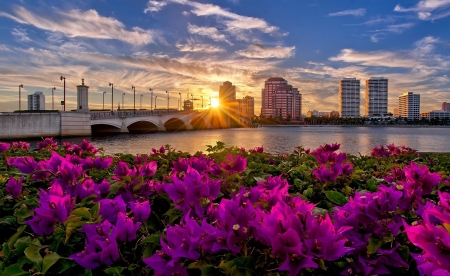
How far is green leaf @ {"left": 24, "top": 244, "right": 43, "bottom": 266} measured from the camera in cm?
122

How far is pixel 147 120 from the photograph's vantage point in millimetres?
57938

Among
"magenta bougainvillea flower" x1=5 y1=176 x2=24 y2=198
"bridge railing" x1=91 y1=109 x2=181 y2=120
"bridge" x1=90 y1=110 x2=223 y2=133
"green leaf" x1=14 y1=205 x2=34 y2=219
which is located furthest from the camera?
"bridge" x1=90 y1=110 x2=223 y2=133

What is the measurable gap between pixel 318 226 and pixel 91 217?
2.91 ft

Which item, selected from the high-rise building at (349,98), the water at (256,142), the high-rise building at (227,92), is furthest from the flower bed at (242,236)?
the high-rise building at (349,98)

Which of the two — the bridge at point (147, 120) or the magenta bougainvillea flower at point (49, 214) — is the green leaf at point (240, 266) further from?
the bridge at point (147, 120)

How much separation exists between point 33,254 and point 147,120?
5799cm

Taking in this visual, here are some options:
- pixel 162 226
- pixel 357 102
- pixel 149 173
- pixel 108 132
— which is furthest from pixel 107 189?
pixel 357 102

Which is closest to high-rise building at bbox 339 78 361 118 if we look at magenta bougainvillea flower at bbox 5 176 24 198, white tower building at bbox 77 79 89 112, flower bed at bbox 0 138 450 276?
white tower building at bbox 77 79 89 112

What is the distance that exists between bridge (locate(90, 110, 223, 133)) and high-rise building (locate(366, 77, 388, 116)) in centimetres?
11602

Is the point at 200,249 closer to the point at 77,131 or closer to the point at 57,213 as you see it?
the point at 57,213

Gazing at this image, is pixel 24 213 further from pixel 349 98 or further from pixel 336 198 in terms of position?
pixel 349 98

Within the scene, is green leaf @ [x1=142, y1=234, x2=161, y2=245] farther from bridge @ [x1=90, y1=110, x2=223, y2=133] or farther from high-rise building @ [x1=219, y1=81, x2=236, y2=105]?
high-rise building @ [x1=219, y1=81, x2=236, y2=105]

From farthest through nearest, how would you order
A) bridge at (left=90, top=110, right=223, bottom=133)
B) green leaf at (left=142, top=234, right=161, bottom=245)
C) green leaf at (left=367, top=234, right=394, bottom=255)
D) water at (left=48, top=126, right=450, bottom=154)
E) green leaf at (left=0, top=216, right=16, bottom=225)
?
bridge at (left=90, top=110, right=223, bottom=133)
water at (left=48, top=126, right=450, bottom=154)
green leaf at (left=0, top=216, right=16, bottom=225)
green leaf at (left=142, top=234, right=161, bottom=245)
green leaf at (left=367, top=234, right=394, bottom=255)

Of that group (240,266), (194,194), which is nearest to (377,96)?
(194,194)
